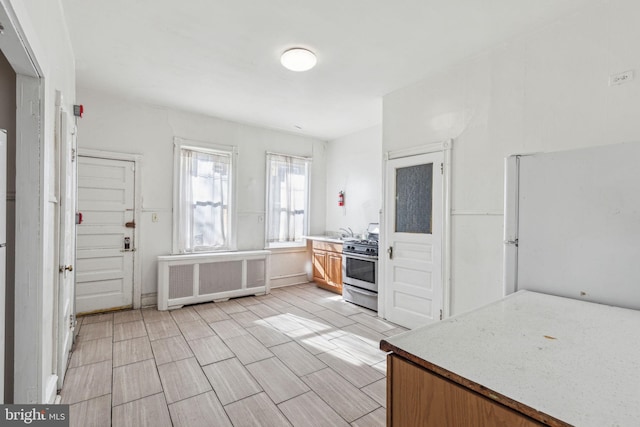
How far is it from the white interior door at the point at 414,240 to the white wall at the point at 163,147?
246 cm

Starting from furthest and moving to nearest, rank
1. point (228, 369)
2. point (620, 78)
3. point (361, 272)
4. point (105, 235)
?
point (361, 272), point (105, 235), point (228, 369), point (620, 78)

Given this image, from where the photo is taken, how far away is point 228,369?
2621 millimetres

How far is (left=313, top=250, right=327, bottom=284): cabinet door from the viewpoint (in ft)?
17.6

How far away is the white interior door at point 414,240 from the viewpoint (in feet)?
10.8

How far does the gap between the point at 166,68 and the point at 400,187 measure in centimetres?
296

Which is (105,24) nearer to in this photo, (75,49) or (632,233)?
(75,49)

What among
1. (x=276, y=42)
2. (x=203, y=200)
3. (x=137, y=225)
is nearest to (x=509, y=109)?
(x=276, y=42)

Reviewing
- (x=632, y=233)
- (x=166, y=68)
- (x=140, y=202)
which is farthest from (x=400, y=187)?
(x=140, y=202)

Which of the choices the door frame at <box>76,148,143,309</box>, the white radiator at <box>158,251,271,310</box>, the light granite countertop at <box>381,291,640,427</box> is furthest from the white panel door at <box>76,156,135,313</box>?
the light granite countertop at <box>381,291,640,427</box>

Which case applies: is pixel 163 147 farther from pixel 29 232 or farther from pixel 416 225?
pixel 416 225

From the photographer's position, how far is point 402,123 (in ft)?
12.0

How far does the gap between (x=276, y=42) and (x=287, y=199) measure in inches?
126

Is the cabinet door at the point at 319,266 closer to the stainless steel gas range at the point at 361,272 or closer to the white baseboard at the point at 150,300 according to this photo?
the stainless steel gas range at the point at 361,272

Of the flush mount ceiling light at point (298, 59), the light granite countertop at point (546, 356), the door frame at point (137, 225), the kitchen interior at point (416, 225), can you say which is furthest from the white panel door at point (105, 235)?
the light granite countertop at point (546, 356)
